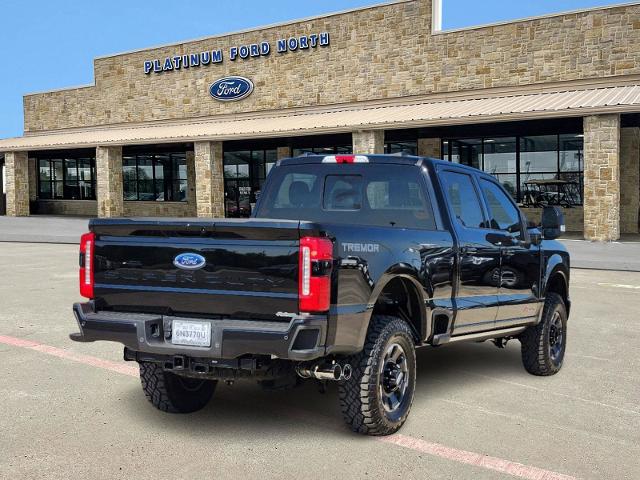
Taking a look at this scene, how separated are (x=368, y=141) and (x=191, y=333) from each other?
21468mm

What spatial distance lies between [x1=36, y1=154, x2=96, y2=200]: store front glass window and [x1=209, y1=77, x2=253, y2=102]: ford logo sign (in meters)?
10.2

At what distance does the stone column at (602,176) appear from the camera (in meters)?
20.8

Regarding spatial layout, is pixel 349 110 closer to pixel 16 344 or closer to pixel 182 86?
pixel 182 86

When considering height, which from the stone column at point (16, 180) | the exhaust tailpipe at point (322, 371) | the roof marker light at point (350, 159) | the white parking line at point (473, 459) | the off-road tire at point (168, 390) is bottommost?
the white parking line at point (473, 459)

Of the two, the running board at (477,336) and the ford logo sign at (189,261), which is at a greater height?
the ford logo sign at (189,261)

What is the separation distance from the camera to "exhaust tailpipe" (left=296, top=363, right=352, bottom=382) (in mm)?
4316

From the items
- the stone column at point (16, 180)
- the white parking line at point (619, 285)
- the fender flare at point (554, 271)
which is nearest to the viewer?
the fender flare at point (554, 271)

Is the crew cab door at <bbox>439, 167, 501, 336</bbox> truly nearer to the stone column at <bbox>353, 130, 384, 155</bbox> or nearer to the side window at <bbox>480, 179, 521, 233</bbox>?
the side window at <bbox>480, 179, 521, 233</bbox>

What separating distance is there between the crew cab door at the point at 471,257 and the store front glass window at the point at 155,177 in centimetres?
3260

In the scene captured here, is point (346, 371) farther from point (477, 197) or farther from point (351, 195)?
point (477, 197)

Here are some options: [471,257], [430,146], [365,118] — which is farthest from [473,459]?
[430,146]

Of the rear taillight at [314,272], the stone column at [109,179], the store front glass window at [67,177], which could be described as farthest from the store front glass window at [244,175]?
the rear taillight at [314,272]

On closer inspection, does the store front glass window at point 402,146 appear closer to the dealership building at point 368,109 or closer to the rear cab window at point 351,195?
the dealership building at point 368,109

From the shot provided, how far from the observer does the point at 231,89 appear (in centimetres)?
3403
